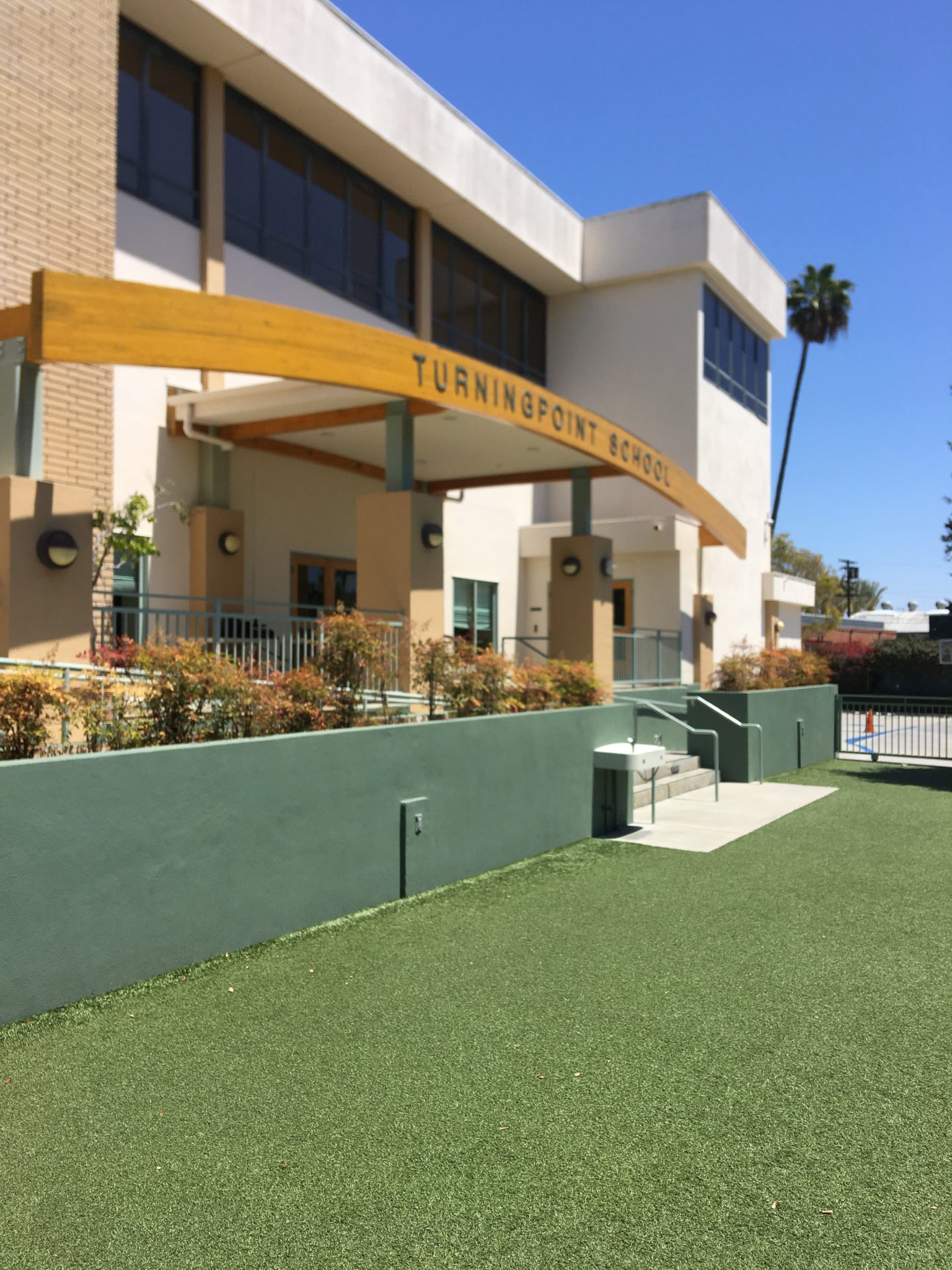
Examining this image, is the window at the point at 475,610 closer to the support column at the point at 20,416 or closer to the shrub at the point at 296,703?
the support column at the point at 20,416

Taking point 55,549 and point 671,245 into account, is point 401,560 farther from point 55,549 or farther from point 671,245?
point 671,245

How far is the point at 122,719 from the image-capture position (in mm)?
6152

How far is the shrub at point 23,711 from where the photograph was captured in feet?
17.6

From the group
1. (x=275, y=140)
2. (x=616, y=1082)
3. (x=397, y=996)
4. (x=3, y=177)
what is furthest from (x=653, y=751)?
(x=275, y=140)

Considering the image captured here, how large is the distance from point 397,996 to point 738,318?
76.7ft

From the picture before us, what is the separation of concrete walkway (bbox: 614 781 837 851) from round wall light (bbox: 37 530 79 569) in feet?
19.5

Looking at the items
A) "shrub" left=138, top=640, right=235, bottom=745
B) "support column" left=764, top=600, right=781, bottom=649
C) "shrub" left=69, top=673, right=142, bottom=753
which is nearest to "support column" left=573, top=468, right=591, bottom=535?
"support column" left=764, top=600, right=781, bottom=649

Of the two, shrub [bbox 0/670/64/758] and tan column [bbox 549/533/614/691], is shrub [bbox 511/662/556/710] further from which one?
tan column [bbox 549/533/614/691]

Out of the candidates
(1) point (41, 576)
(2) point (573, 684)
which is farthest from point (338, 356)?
(2) point (573, 684)

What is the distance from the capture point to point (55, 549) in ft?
29.7

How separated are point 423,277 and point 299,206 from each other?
130 inches

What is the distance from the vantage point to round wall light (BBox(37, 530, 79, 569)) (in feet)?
29.6

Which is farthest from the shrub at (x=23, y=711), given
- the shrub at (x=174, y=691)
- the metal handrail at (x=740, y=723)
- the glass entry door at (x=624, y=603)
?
the glass entry door at (x=624, y=603)

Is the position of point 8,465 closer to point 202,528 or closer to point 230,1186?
point 202,528
